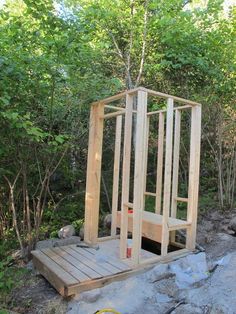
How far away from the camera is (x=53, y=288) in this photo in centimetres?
312

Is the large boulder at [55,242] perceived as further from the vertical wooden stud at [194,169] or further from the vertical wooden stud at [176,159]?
the vertical wooden stud at [194,169]

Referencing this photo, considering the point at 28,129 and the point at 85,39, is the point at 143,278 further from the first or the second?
the point at 85,39

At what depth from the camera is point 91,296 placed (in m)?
2.78

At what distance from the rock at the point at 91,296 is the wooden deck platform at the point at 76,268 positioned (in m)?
0.05

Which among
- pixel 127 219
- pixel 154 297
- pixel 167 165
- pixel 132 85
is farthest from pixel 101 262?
pixel 132 85

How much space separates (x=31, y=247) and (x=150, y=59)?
161 inches

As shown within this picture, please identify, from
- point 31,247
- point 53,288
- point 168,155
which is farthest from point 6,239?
point 168,155

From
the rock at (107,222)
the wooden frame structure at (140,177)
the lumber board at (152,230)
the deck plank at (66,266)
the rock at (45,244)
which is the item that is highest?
the wooden frame structure at (140,177)

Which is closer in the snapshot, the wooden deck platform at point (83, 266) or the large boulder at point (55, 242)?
the wooden deck platform at point (83, 266)

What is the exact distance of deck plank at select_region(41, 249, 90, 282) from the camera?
295 cm

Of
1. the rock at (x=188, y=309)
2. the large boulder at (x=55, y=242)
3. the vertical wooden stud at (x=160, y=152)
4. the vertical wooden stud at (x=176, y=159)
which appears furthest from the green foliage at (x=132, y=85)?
the rock at (x=188, y=309)

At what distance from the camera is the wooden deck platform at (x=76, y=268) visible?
2857mm

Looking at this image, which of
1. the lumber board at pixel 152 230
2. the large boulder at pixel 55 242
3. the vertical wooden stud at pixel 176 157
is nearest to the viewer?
the lumber board at pixel 152 230

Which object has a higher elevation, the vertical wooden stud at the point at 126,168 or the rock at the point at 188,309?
the vertical wooden stud at the point at 126,168
